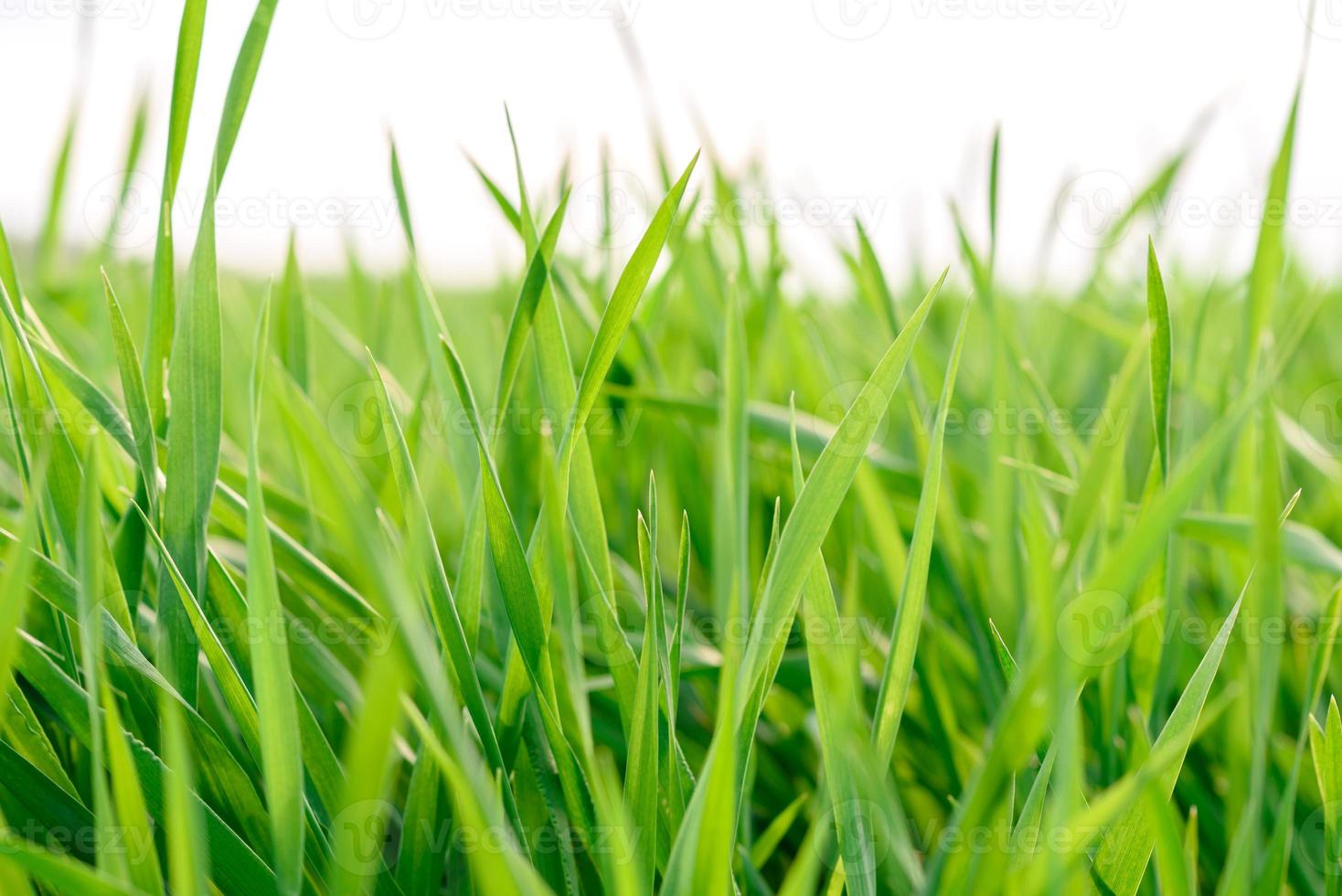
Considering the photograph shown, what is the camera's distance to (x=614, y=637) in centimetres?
28

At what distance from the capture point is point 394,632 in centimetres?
18

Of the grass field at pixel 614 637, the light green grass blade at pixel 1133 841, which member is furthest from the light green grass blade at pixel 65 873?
the light green grass blade at pixel 1133 841

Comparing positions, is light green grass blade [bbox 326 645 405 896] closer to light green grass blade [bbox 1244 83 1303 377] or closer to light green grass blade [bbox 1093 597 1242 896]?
light green grass blade [bbox 1093 597 1242 896]

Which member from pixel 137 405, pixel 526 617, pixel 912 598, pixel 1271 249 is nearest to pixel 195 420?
pixel 137 405

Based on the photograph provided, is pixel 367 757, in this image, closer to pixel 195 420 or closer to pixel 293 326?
pixel 195 420

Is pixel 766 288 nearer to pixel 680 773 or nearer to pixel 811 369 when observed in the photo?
pixel 811 369

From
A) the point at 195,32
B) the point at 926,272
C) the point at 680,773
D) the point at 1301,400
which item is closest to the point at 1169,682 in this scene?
the point at 680,773

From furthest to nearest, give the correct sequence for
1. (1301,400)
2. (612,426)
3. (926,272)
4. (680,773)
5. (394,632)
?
(926,272)
(1301,400)
(612,426)
(680,773)
(394,632)

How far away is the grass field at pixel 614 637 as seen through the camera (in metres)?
0.21

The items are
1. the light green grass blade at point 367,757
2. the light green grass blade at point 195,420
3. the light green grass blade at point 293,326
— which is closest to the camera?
the light green grass blade at point 367,757

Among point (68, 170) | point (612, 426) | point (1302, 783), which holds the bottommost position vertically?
point (1302, 783)

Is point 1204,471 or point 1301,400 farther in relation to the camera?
point 1301,400

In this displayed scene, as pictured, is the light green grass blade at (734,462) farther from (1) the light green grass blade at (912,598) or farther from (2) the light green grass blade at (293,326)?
(2) the light green grass blade at (293,326)

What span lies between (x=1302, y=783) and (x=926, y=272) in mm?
819
